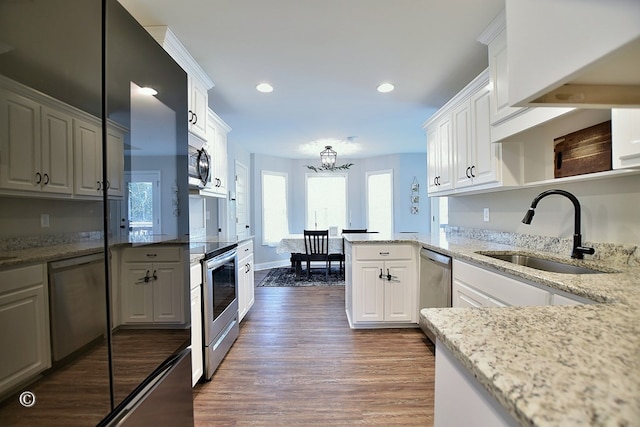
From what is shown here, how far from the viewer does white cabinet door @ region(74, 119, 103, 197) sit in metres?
0.69

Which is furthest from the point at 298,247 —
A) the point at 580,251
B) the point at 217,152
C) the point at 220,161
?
the point at 580,251

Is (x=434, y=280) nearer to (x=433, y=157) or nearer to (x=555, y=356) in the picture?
(x=433, y=157)

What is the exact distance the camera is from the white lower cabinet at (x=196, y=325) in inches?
71.3

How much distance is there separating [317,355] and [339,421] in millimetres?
738

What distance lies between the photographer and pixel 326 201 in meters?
6.72

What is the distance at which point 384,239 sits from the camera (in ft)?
9.25

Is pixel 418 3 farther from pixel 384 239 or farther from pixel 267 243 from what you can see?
pixel 267 243

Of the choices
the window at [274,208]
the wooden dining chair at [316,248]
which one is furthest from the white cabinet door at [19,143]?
the window at [274,208]

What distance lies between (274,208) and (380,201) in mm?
2419

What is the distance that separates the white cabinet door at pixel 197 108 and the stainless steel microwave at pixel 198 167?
5.9 inches

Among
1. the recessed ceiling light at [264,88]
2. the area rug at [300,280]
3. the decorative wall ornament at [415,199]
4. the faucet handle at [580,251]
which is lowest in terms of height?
the area rug at [300,280]

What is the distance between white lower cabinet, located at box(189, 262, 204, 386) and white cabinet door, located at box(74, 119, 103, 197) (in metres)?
1.16

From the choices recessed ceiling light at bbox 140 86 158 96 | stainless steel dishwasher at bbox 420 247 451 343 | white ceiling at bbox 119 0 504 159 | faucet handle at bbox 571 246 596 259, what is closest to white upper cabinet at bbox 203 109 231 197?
white ceiling at bbox 119 0 504 159

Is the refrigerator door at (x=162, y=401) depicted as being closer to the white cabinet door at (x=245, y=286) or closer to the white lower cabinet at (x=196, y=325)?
the white lower cabinet at (x=196, y=325)
